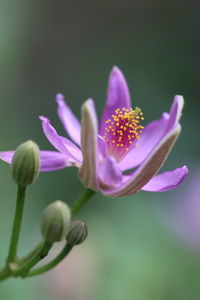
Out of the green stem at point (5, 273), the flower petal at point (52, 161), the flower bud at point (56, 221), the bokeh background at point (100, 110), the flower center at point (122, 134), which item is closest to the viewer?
the flower bud at point (56, 221)

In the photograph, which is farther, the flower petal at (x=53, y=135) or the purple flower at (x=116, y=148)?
the flower petal at (x=53, y=135)

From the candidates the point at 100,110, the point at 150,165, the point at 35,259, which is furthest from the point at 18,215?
the point at 100,110

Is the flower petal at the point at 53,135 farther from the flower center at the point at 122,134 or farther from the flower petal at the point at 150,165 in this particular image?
the flower center at the point at 122,134

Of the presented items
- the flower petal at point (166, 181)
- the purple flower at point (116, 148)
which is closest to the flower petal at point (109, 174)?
the purple flower at point (116, 148)

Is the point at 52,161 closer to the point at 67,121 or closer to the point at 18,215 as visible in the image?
the point at 18,215

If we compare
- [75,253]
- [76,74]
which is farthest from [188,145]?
[75,253]
